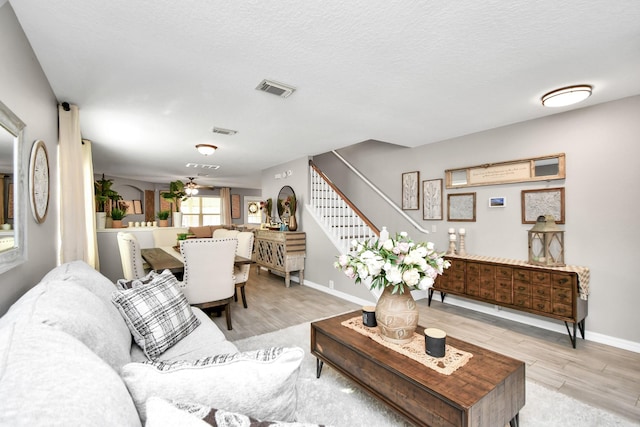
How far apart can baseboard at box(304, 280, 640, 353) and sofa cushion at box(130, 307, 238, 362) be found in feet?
9.08

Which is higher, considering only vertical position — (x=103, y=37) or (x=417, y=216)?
(x=103, y=37)

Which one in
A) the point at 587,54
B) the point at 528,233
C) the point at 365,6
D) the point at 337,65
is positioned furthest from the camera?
the point at 528,233

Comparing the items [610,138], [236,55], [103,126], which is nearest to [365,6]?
[236,55]

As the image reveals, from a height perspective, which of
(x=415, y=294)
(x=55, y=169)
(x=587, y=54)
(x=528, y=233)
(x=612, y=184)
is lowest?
(x=415, y=294)

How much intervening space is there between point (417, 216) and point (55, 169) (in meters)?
4.60

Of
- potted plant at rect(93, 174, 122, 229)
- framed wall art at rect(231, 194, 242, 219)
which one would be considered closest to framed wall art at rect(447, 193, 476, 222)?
potted plant at rect(93, 174, 122, 229)

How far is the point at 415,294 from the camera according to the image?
465 cm

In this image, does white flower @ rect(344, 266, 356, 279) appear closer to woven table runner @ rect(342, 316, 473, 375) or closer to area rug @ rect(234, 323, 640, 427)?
woven table runner @ rect(342, 316, 473, 375)

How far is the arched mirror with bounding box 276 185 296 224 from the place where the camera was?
605 centimetres

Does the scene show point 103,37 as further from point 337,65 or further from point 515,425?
point 515,425

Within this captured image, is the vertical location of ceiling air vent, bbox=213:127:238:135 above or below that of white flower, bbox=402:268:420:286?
above

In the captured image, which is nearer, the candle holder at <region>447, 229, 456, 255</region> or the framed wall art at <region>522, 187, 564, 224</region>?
the framed wall art at <region>522, 187, 564, 224</region>

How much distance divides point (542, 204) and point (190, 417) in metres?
4.13

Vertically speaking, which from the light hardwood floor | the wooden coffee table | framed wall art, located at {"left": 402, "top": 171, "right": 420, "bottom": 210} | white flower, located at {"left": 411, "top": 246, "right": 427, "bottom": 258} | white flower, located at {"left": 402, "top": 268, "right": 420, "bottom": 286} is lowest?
the light hardwood floor
